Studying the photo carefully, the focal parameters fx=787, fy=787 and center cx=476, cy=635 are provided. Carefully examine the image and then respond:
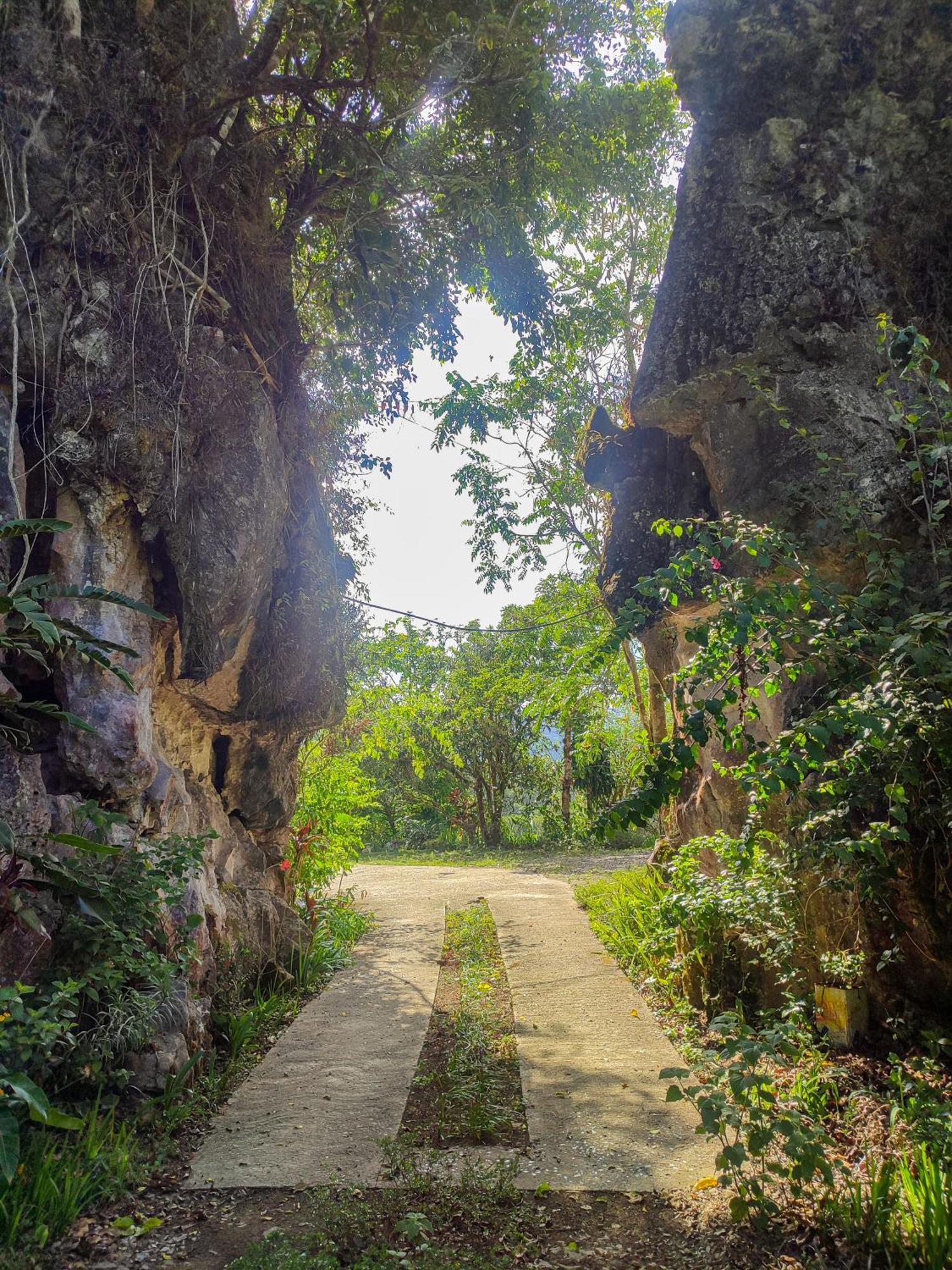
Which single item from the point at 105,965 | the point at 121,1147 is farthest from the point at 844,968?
the point at 105,965

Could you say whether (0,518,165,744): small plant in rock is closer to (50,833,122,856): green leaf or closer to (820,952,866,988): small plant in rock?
(50,833,122,856): green leaf

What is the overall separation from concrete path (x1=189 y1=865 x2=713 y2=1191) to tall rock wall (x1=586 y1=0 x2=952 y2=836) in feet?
5.92

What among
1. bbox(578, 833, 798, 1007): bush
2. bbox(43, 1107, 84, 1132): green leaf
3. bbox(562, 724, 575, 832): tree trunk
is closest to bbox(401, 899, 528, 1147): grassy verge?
bbox(578, 833, 798, 1007): bush

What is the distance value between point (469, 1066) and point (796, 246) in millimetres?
5263

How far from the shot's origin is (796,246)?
496cm

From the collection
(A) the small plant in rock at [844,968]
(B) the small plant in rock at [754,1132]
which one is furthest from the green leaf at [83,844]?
(A) the small plant in rock at [844,968]

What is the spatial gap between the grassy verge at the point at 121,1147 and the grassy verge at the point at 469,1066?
970 mm

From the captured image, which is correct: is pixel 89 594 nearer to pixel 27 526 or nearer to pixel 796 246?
pixel 27 526

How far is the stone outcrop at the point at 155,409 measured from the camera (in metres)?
4.14

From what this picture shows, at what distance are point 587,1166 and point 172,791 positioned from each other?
3.08 meters

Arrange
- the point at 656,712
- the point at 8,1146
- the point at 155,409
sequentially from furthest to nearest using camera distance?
the point at 656,712 < the point at 155,409 < the point at 8,1146

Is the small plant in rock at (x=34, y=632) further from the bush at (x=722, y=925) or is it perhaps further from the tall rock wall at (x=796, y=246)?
the tall rock wall at (x=796, y=246)

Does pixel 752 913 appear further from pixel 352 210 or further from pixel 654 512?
pixel 352 210

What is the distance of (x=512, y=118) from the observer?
6262mm
